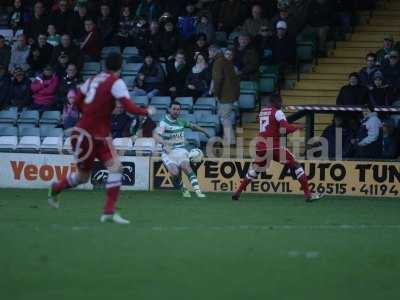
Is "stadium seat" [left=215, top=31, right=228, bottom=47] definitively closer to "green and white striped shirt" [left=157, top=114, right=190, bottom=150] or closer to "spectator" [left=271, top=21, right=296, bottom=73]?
"spectator" [left=271, top=21, right=296, bottom=73]

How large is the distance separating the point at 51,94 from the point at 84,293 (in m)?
17.8

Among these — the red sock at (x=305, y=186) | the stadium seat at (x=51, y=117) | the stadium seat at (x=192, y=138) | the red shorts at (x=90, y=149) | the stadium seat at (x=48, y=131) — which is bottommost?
the red sock at (x=305, y=186)

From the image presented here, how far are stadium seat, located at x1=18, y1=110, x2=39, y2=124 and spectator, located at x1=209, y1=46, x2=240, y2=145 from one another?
413 cm

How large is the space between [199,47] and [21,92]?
4.12 m

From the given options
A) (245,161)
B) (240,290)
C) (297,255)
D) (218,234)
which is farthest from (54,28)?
(240,290)

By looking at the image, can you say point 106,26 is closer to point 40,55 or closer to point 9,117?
point 40,55

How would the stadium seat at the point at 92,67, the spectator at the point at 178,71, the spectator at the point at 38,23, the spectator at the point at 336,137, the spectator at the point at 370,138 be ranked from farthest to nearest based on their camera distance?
the spectator at the point at 38,23
the stadium seat at the point at 92,67
the spectator at the point at 178,71
the spectator at the point at 336,137
the spectator at the point at 370,138

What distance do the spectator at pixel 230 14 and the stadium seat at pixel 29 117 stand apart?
460 cm

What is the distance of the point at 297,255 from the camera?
11.5 meters

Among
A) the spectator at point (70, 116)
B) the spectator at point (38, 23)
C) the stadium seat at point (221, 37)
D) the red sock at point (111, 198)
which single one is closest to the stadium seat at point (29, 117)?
the spectator at point (70, 116)

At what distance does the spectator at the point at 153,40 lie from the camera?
88.1 feet

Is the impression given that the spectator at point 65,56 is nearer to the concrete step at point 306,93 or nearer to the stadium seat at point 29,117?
the stadium seat at point 29,117

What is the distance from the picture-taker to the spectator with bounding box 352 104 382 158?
75.5 ft

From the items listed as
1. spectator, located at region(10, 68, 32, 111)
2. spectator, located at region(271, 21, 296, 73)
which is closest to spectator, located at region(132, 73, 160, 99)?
spectator, located at region(10, 68, 32, 111)
